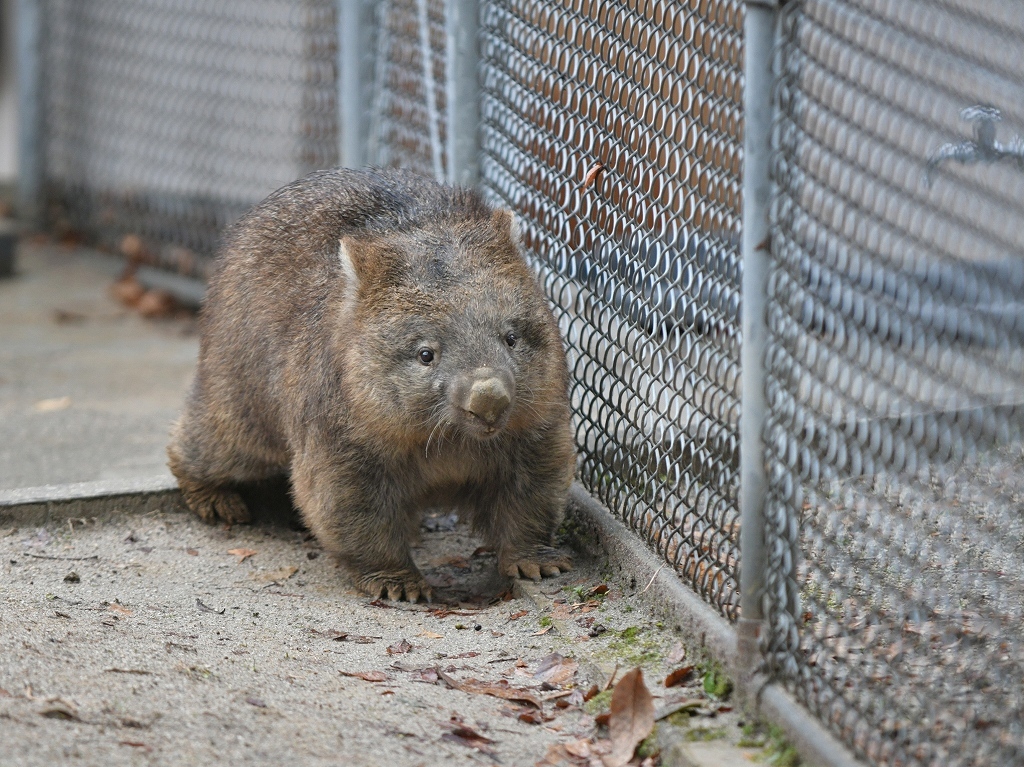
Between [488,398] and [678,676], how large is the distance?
3.34 ft

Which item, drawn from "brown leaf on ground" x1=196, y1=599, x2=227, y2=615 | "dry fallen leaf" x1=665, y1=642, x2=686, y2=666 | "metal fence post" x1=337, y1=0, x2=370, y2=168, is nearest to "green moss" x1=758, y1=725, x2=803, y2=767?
"dry fallen leaf" x1=665, y1=642, x2=686, y2=666

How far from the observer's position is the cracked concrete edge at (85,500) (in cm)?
514

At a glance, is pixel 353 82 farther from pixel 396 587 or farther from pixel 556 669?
pixel 556 669

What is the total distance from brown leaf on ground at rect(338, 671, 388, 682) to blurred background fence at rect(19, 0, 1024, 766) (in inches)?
37.1

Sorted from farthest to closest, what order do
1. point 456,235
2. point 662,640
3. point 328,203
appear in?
point 328,203 < point 456,235 < point 662,640

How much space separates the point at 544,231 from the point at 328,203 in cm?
81

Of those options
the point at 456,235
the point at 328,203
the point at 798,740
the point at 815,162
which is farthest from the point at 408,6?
the point at 798,740

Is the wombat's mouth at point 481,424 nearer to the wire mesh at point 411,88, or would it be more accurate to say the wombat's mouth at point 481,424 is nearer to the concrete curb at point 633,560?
the concrete curb at point 633,560

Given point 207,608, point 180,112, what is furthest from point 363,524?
point 180,112

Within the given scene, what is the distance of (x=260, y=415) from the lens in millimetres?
5133

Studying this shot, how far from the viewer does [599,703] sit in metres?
3.63

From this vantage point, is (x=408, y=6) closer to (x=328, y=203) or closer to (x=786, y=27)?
(x=328, y=203)

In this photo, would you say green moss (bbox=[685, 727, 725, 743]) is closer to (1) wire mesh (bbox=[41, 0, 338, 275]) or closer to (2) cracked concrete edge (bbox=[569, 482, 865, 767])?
(2) cracked concrete edge (bbox=[569, 482, 865, 767])

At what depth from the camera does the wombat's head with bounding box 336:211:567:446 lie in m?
4.27
